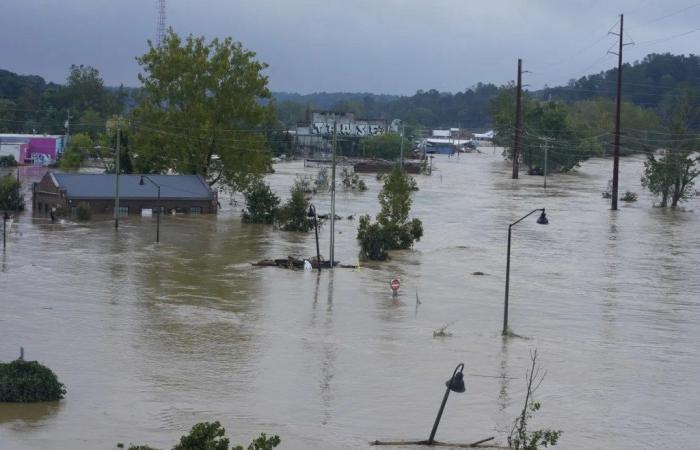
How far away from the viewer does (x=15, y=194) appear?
60.5 metres

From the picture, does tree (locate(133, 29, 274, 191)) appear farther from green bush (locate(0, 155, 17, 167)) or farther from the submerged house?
green bush (locate(0, 155, 17, 167))

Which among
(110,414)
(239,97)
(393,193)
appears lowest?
(110,414)

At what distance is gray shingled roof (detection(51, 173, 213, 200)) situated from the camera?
5963cm

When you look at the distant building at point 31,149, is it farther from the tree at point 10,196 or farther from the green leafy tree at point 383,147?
the tree at point 10,196

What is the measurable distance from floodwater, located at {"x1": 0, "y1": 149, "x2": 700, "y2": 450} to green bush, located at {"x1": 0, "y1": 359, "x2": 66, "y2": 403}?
325 mm

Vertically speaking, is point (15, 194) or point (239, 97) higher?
point (239, 97)

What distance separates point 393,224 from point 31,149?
197ft

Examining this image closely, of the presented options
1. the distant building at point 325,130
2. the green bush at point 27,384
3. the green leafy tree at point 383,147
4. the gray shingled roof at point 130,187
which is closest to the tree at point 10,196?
the gray shingled roof at point 130,187

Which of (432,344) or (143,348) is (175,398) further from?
(432,344)

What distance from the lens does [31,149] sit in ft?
330

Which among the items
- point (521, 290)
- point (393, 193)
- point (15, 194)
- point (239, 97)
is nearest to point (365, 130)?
point (239, 97)

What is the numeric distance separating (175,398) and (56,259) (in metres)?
21.2

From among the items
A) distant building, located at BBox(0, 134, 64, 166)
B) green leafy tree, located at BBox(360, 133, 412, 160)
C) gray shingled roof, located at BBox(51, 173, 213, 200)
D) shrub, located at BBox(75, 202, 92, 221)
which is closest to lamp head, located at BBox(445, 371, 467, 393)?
shrub, located at BBox(75, 202, 92, 221)

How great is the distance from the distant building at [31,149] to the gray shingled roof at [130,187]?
129 feet
